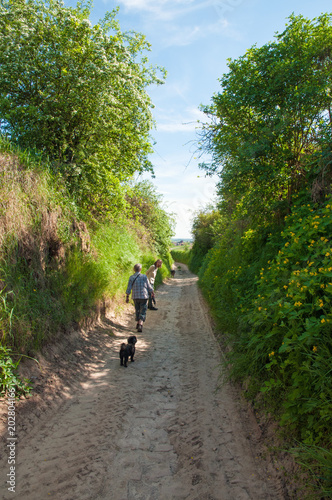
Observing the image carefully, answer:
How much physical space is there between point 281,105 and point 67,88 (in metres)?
5.04

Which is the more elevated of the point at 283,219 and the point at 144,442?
the point at 283,219

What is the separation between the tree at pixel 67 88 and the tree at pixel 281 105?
2.81 m

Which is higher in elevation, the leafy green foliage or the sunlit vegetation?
the sunlit vegetation

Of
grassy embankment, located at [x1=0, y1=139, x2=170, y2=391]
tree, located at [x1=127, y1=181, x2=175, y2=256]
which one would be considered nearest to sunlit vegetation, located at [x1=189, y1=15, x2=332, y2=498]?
grassy embankment, located at [x1=0, y1=139, x2=170, y2=391]

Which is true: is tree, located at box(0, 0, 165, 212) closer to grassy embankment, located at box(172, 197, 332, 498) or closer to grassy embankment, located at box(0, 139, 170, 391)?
grassy embankment, located at box(0, 139, 170, 391)

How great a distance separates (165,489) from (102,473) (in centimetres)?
61

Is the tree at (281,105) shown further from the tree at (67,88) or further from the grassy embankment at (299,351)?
the tree at (67,88)

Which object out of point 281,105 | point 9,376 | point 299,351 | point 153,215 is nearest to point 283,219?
point 281,105

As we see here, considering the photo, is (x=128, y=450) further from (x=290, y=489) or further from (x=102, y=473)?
(x=290, y=489)

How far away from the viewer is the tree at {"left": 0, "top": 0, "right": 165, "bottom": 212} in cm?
646

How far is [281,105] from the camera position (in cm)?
581

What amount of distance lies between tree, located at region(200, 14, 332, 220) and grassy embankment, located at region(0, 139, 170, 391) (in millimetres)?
4108

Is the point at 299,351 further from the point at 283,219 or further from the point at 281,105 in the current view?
the point at 281,105

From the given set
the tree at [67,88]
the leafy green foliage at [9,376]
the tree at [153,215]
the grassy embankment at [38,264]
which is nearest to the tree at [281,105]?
the tree at [67,88]
